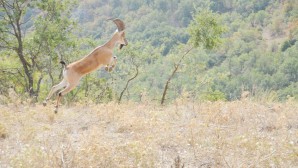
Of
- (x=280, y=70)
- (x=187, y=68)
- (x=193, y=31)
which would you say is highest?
(x=193, y=31)

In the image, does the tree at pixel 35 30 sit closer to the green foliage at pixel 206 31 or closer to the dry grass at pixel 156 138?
the green foliage at pixel 206 31

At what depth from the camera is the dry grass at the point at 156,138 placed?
182 inches

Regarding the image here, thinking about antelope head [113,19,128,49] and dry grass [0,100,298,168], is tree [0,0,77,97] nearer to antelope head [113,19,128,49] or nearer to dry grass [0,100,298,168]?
antelope head [113,19,128,49]

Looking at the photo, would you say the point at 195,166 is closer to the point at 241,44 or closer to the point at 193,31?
the point at 193,31

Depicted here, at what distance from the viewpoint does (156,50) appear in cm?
2733

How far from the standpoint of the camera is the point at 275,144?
5.32m

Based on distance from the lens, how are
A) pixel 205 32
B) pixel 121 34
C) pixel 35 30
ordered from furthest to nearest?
pixel 205 32 < pixel 35 30 < pixel 121 34

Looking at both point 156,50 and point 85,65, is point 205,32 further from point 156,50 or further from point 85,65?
point 85,65

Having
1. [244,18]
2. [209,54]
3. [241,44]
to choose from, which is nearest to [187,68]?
[209,54]

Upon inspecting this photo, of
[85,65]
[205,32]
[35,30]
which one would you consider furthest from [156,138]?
[35,30]

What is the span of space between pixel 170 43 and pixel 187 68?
102m

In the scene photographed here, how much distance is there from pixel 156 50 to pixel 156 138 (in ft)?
71.2

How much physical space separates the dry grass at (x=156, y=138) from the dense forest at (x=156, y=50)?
6.22ft

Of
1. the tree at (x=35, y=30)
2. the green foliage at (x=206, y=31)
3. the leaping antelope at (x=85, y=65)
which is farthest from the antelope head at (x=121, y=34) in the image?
the green foliage at (x=206, y=31)
